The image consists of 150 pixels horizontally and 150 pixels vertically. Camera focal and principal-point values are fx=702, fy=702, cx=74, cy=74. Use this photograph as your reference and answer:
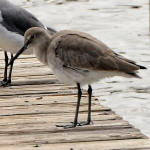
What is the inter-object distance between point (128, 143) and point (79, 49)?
4.12 ft

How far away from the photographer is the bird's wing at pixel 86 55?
7.81 m

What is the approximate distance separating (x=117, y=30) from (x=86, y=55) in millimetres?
9464

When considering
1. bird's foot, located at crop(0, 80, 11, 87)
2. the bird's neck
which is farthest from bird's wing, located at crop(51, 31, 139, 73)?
bird's foot, located at crop(0, 80, 11, 87)

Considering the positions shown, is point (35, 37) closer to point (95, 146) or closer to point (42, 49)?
point (42, 49)

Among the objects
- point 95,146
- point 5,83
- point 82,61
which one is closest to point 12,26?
point 5,83

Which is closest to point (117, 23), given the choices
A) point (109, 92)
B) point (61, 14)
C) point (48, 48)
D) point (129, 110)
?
point (61, 14)

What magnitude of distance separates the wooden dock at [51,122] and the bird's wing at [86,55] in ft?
2.32

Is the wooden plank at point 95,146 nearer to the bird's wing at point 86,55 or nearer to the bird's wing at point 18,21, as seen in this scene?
the bird's wing at point 86,55

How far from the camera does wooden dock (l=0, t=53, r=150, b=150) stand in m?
7.37

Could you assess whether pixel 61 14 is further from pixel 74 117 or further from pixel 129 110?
pixel 74 117

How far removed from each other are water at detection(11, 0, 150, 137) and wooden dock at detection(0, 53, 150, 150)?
185cm

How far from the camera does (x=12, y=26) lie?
34.0 feet

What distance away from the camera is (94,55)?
791 cm

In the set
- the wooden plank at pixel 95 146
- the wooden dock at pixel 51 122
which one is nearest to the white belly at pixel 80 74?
the wooden dock at pixel 51 122
